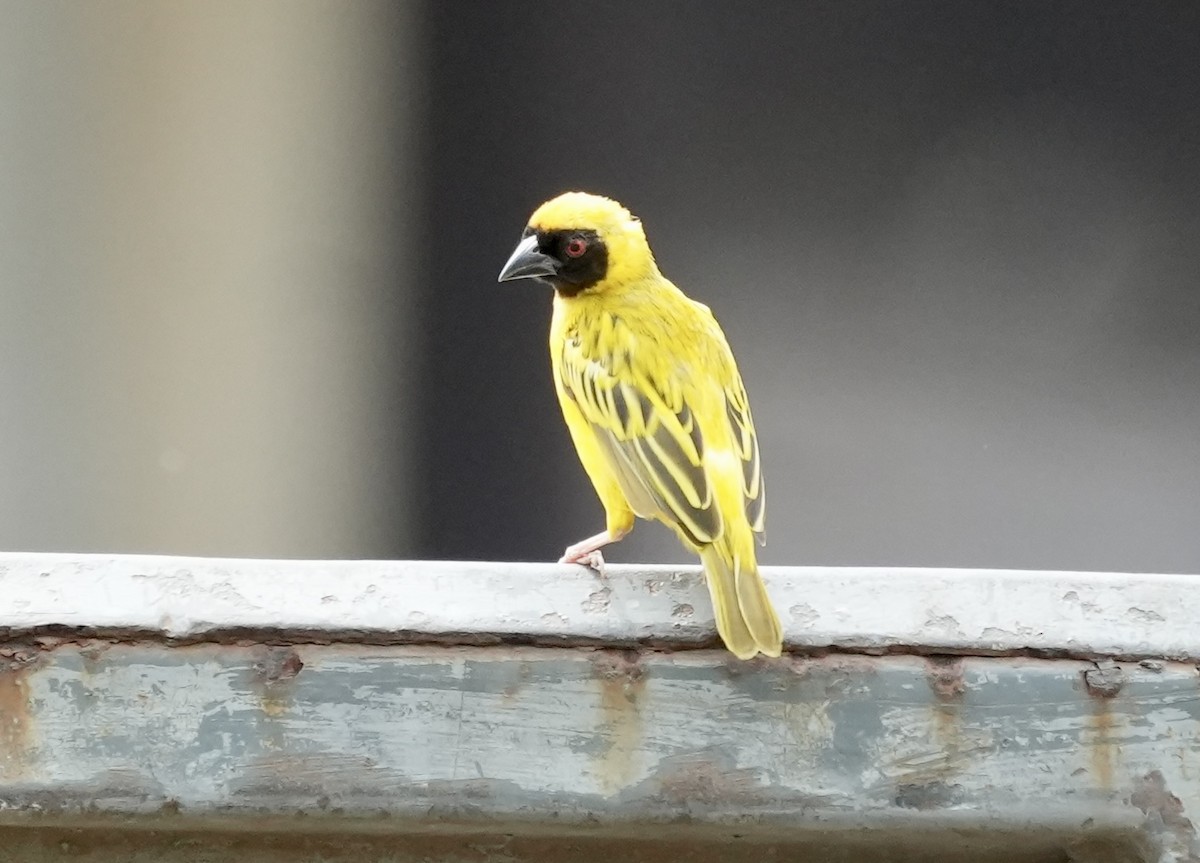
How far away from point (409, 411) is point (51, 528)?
4.01 ft

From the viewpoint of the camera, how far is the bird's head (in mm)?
3373

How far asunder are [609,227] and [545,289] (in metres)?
1.36

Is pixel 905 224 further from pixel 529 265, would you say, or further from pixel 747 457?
pixel 747 457

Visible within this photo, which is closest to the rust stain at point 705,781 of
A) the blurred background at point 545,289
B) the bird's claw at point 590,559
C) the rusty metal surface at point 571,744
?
the rusty metal surface at point 571,744

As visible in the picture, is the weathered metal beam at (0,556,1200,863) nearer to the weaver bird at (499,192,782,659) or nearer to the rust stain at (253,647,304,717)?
the rust stain at (253,647,304,717)

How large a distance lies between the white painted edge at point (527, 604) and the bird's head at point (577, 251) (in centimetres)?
160

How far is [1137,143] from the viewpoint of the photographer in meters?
4.47

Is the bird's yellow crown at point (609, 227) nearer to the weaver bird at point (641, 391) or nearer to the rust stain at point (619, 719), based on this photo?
the weaver bird at point (641, 391)

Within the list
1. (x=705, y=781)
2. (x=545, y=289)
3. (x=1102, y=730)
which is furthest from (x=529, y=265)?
(x=1102, y=730)

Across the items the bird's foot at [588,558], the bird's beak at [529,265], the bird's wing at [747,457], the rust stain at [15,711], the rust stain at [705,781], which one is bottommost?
the rust stain at [705,781]

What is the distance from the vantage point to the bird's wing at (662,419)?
2.59 m

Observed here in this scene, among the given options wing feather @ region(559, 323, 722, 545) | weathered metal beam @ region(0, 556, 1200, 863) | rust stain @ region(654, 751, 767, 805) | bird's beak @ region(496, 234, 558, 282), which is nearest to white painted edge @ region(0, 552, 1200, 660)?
weathered metal beam @ region(0, 556, 1200, 863)

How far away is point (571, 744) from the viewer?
181cm

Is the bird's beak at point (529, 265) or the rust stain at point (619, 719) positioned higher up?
the bird's beak at point (529, 265)
